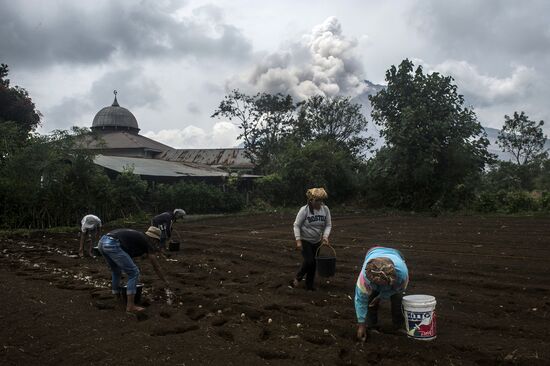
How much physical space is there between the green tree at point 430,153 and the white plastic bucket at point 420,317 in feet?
64.1

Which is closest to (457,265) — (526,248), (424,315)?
(526,248)

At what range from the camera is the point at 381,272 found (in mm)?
4426

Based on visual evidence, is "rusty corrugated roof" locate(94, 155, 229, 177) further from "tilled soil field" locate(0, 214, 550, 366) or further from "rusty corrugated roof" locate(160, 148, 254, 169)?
"tilled soil field" locate(0, 214, 550, 366)

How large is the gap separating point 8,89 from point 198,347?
30.8 metres

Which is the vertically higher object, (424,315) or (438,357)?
(424,315)

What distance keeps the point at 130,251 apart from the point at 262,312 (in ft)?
6.39

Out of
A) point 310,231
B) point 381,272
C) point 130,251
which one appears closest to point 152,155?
point 310,231

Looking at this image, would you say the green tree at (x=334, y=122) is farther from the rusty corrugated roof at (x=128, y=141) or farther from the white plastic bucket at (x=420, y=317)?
the white plastic bucket at (x=420, y=317)

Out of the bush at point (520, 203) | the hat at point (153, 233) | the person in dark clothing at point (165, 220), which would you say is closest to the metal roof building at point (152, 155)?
the bush at point (520, 203)

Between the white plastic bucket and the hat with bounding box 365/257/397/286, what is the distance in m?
0.45

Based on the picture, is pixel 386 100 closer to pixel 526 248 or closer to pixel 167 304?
pixel 526 248

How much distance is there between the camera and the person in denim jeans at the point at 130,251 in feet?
20.6

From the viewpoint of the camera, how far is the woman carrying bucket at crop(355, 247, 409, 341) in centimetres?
447

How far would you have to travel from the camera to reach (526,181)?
34.4 metres
